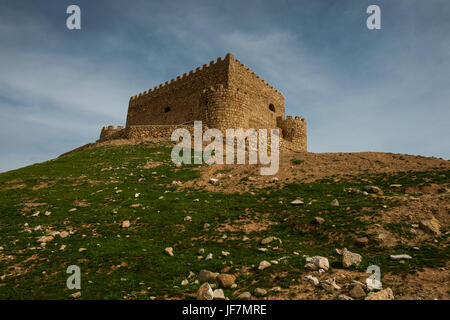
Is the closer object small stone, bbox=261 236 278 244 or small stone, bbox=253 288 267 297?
small stone, bbox=253 288 267 297

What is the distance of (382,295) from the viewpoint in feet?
15.7

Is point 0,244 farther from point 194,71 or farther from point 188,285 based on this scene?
point 194,71

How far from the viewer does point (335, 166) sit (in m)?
15.6

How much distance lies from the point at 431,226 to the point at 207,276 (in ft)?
20.9

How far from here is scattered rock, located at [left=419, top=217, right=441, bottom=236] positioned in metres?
7.67

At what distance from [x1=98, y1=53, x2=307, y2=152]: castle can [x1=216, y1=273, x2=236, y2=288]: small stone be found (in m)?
18.8

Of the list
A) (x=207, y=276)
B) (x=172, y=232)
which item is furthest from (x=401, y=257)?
→ (x=172, y=232)

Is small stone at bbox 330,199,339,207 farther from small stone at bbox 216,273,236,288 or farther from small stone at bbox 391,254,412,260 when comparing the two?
small stone at bbox 216,273,236,288

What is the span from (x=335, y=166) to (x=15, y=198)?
1663 cm

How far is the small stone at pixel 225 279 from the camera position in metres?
6.00

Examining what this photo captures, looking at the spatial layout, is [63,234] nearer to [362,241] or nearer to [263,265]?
A: [263,265]

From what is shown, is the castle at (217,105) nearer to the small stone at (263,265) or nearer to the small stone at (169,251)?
the small stone at (169,251)

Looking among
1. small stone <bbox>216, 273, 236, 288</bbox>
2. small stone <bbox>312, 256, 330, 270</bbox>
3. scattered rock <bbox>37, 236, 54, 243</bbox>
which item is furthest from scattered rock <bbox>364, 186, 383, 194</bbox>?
scattered rock <bbox>37, 236, 54, 243</bbox>

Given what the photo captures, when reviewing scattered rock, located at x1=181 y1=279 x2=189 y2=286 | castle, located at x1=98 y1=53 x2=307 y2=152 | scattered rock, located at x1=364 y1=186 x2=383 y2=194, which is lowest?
scattered rock, located at x1=181 y1=279 x2=189 y2=286
